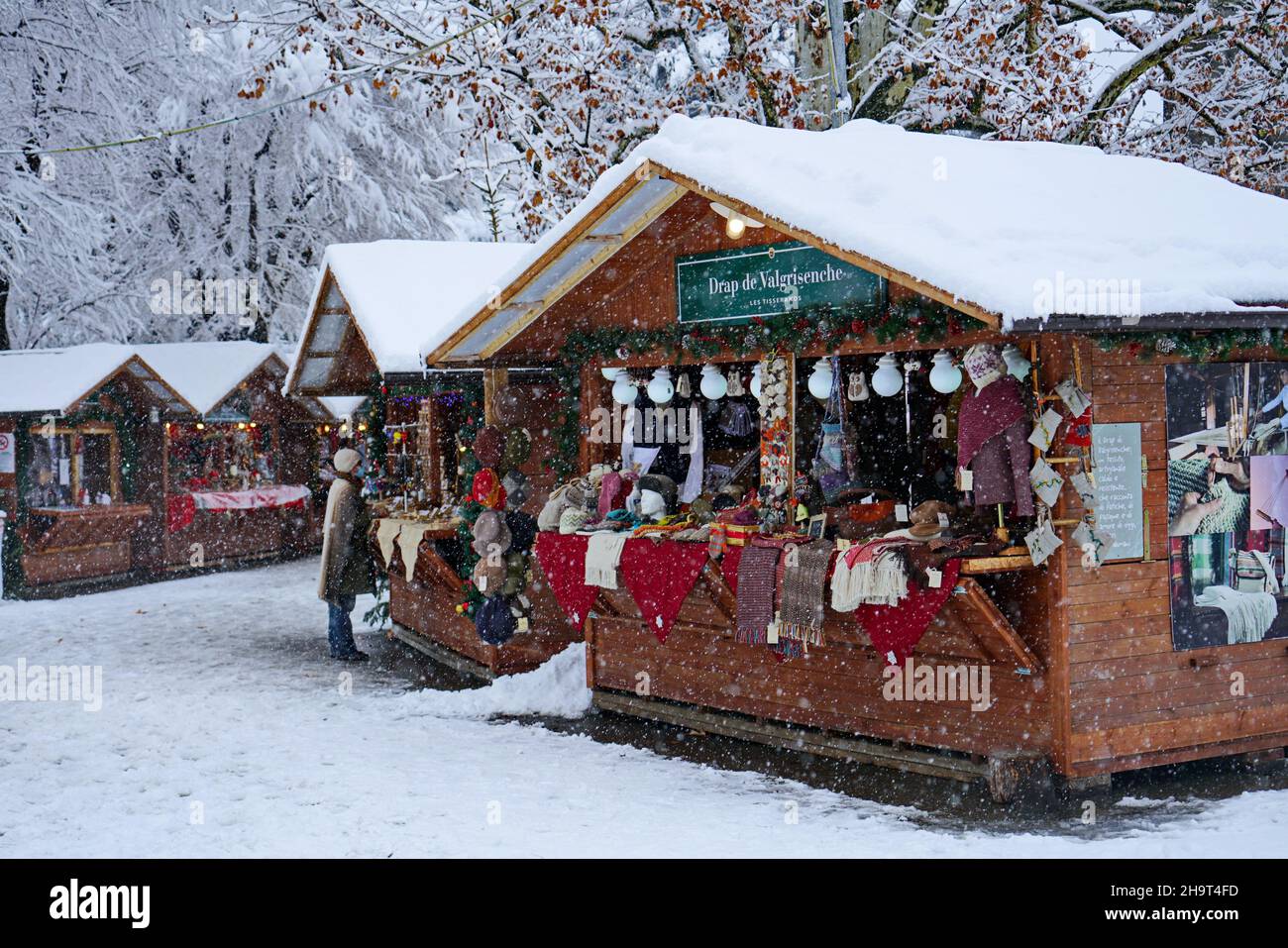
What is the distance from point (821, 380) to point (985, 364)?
145 cm

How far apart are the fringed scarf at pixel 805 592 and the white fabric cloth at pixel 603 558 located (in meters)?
1.72

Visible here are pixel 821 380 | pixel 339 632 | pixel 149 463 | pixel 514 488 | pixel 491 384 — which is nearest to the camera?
pixel 821 380

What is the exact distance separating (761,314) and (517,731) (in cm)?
377

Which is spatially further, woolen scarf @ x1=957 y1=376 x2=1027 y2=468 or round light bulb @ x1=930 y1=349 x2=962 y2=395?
round light bulb @ x1=930 y1=349 x2=962 y2=395

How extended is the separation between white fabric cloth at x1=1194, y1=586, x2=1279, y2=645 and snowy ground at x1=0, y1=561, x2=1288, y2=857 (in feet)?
3.34

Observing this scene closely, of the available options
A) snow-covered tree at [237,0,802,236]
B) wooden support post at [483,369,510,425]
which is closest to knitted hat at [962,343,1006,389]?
wooden support post at [483,369,510,425]

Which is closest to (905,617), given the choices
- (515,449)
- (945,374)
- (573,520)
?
(945,374)

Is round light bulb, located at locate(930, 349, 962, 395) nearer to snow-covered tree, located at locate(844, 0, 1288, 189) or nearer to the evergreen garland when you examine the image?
the evergreen garland

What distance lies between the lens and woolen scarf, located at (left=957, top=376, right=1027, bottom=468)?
26.5ft

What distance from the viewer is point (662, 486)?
1080cm

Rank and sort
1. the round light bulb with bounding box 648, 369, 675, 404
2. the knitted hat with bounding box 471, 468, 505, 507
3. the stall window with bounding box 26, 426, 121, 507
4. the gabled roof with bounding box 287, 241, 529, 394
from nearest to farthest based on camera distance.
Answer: the round light bulb with bounding box 648, 369, 675, 404 → the knitted hat with bounding box 471, 468, 505, 507 → the gabled roof with bounding box 287, 241, 529, 394 → the stall window with bounding box 26, 426, 121, 507

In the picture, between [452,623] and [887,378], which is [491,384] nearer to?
[452,623]

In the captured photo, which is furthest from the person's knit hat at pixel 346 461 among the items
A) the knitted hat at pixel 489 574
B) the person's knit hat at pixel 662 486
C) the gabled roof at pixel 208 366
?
the gabled roof at pixel 208 366

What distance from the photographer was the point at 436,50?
17.6 m
